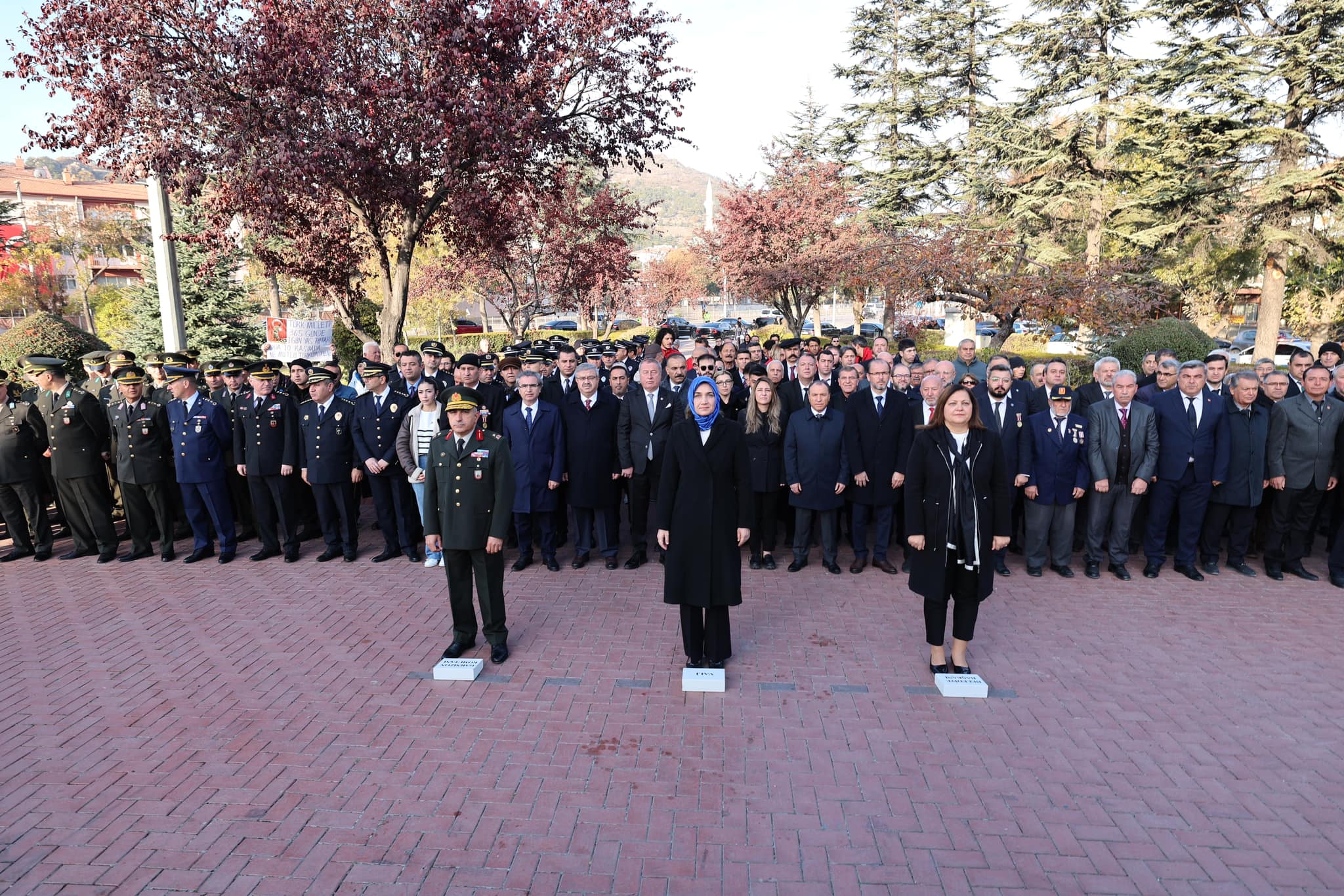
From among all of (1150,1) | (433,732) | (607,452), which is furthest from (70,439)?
(1150,1)

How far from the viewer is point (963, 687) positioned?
4.89m

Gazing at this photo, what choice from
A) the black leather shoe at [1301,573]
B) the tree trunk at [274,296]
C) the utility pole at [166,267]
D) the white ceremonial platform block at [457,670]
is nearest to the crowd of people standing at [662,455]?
the black leather shoe at [1301,573]

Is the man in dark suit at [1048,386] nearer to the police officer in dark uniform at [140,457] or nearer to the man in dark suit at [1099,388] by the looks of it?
the man in dark suit at [1099,388]

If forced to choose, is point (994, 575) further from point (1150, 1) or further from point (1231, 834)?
point (1150, 1)

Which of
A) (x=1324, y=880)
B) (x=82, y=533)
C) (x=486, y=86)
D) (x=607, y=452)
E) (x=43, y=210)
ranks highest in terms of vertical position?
(x=43, y=210)

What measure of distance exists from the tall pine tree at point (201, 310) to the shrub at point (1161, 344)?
17.1 metres

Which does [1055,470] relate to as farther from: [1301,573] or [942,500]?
[942,500]

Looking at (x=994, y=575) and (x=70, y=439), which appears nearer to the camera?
(x=994, y=575)

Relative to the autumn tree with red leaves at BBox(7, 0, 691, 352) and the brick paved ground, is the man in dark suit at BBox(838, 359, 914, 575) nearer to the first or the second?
the brick paved ground

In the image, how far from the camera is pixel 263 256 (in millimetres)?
11047

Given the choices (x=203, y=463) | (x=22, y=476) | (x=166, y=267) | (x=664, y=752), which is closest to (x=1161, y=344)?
(x=664, y=752)

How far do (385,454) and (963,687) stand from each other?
5.78 metres

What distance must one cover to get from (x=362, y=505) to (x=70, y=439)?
345cm

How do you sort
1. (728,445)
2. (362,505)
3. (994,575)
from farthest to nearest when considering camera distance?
(362,505), (994,575), (728,445)
